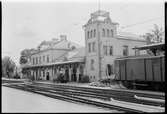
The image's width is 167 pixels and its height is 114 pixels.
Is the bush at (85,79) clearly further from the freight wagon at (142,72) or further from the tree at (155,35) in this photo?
the tree at (155,35)

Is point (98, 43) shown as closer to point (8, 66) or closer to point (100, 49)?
point (100, 49)

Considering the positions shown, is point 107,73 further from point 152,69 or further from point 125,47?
point 152,69

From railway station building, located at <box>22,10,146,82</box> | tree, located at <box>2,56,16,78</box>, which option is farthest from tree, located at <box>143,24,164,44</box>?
tree, located at <box>2,56,16,78</box>

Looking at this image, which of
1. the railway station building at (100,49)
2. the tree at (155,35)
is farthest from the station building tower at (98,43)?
the tree at (155,35)

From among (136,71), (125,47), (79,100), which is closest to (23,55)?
(125,47)

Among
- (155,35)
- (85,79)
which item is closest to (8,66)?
(85,79)

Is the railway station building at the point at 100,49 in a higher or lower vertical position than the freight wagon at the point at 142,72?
higher

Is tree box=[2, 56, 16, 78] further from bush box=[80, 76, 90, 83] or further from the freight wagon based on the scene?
the freight wagon

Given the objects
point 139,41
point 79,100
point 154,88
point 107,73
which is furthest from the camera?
point 139,41

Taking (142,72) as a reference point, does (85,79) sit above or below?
below

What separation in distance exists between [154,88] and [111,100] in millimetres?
7776

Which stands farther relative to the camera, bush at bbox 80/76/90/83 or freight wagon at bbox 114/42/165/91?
bush at bbox 80/76/90/83

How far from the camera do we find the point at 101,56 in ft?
97.5

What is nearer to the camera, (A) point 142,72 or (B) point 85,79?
(A) point 142,72
